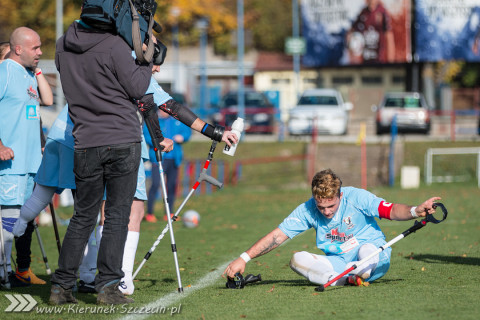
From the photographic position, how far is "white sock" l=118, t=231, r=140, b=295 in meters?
6.34

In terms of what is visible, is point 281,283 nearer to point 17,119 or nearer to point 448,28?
point 17,119

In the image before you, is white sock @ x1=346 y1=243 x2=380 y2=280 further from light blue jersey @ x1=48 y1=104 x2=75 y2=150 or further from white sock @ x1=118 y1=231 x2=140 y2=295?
light blue jersey @ x1=48 y1=104 x2=75 y2=150

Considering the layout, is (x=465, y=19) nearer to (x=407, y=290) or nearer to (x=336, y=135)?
(x=336, y=135)

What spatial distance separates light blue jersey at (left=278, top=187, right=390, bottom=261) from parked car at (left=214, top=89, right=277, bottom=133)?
949 inches

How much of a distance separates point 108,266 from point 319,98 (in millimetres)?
26107

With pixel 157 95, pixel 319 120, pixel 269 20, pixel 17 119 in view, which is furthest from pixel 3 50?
pixel 269 20

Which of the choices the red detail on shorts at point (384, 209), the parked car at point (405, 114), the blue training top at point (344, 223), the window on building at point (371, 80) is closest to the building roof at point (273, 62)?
the window on building at point (371, 80)

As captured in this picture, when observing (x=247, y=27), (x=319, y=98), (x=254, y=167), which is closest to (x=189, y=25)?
(x=247, y=27)

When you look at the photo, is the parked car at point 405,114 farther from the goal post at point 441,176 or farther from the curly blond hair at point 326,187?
the curly blond hair at point 326,187

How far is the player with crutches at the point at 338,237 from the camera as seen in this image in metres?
6.29

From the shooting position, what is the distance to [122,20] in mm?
5609

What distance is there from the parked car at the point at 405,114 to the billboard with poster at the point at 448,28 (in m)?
10.6

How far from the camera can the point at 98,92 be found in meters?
5.58

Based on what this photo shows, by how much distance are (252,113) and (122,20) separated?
89.1 ft
